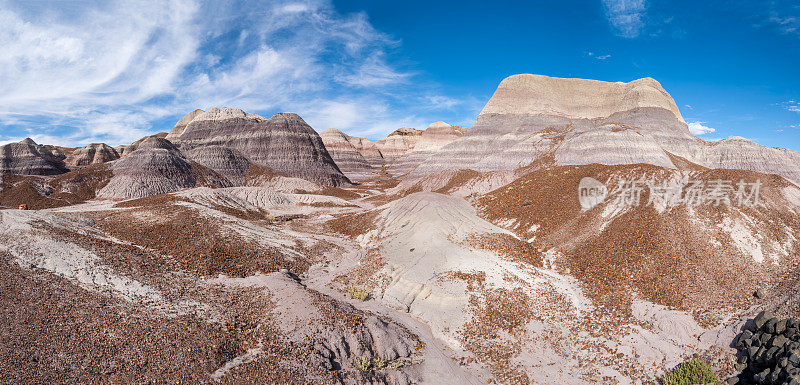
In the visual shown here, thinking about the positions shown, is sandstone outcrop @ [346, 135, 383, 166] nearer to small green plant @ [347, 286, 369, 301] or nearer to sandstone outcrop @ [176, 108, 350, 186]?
sandstone outcrop @ [176, 108, 350, 186]

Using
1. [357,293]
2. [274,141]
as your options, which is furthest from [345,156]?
[357,293]

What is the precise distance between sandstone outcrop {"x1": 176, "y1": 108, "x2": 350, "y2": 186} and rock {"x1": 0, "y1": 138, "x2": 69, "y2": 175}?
73.9 feet

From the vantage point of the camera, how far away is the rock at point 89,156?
8475 centimetres

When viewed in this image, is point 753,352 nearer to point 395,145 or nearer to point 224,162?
point 224,162

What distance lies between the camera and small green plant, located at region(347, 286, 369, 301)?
1427cm

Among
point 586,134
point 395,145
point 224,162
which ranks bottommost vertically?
point 224,162

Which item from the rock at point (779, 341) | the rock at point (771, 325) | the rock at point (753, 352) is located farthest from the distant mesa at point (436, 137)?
the rock at point (779, 341)

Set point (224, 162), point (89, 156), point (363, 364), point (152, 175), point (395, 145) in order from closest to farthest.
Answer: point (363, 364) → point (152, 175) → point (224, 162) → point (89, 156) → point (395, 145)

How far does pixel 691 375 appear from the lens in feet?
28.3

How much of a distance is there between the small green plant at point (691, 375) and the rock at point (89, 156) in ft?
366

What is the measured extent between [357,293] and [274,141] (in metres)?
64.5

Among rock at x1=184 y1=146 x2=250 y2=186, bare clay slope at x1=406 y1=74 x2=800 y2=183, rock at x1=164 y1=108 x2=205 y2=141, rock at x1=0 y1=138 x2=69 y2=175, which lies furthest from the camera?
rock at x1=164 y1=108 x2=205 y2=141

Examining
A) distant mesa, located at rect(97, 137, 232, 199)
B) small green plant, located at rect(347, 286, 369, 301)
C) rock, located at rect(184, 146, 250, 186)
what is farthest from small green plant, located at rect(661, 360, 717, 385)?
rock, located at rect(184, 146, 250, 186)

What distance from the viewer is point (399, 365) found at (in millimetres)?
9922
